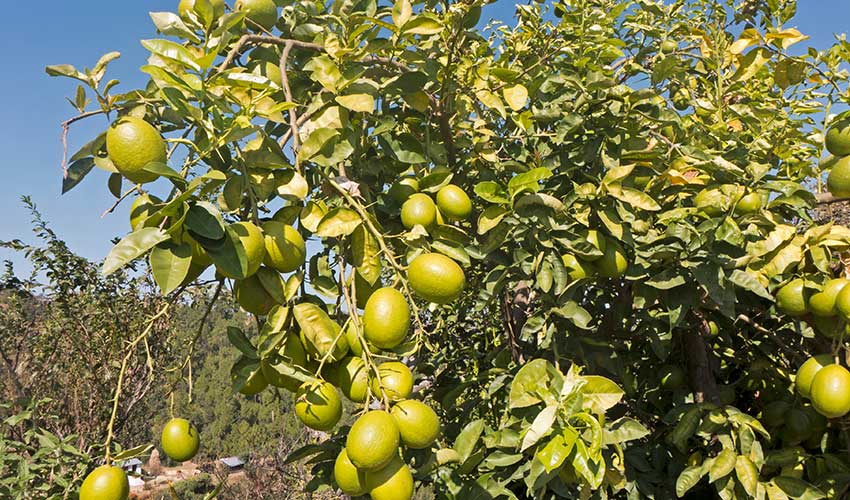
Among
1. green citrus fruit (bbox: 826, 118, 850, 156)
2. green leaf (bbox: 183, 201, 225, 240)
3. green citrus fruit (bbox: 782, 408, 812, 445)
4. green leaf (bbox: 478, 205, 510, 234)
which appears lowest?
green citrus fruit (bbox: 782, 408, 812, 445)

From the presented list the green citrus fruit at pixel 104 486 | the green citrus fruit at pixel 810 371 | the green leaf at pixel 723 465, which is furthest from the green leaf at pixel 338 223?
the green citrus fruit at pixel 810 371

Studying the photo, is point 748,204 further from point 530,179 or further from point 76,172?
point 76,172

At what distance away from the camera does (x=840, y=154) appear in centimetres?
181

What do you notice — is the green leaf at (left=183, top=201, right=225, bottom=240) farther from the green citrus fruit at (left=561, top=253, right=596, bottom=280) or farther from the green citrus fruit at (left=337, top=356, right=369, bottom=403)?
the green citrus fruit at (left=561, top=253, right=596, bottom=280)

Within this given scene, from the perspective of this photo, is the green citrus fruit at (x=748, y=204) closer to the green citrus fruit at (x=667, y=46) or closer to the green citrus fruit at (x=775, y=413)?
the green citrus fruit at (x=667, y=46)

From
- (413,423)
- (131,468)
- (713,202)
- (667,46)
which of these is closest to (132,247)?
(413,423)

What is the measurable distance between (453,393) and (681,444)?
870 millimetres

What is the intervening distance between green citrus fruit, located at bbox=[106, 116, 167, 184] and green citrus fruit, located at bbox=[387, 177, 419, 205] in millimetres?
693

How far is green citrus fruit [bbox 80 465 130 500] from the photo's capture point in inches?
43.1

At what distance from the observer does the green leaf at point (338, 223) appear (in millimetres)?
1228

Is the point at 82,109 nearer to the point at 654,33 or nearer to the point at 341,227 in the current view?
the point at 341,227

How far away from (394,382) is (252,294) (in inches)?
14.4

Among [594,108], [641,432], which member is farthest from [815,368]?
[594,108]

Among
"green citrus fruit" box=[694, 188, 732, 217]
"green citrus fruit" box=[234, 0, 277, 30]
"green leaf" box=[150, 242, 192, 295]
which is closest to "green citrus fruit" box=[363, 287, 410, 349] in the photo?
"green leaf" box=[150, 242, 192, 295]
